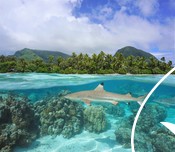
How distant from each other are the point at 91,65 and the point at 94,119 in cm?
886

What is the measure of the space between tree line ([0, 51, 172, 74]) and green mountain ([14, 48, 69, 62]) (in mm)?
381

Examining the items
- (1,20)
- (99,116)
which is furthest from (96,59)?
(99,116)

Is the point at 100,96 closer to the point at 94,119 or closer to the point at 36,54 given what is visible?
the point at 94,119

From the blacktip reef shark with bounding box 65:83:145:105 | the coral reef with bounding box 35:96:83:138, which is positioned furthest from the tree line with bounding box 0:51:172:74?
the blacktip reef shark with bounding box 65:83:145:105

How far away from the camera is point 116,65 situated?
72.6 feet

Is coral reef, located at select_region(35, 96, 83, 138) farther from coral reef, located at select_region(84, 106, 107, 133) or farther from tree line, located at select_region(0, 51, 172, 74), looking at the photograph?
tree line, located at select_region(0, 51, 172, 74)

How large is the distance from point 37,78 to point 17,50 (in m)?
6.00

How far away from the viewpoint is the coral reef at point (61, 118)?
11969mm

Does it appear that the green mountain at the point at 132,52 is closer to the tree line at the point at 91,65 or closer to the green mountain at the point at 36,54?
the tree line at the point at 91,65

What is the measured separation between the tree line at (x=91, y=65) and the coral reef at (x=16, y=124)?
22.8ft

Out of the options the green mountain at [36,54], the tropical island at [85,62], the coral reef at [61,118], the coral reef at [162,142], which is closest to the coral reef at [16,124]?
the coral reef at [61,118]

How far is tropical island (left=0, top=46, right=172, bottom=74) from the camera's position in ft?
64.4

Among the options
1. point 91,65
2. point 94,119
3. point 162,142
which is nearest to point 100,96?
point 94,119

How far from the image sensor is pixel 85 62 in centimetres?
2189
